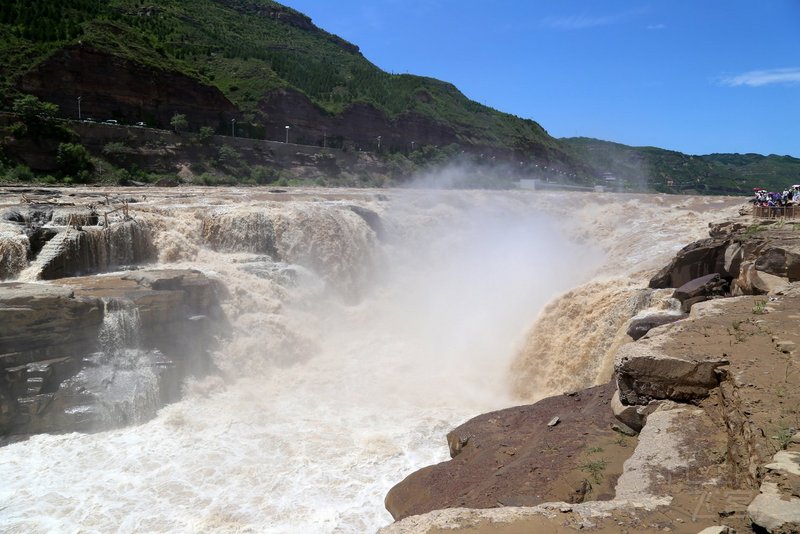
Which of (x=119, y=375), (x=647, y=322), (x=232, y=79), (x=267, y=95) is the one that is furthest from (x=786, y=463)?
(x=232, y=79)

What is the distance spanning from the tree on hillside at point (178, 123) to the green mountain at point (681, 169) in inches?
1794

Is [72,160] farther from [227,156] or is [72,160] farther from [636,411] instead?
[636,411]

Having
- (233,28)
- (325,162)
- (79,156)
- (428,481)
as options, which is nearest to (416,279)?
(428,481)

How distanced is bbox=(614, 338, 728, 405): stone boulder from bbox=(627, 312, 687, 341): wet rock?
2822 millimetres

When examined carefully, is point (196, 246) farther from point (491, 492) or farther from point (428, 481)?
point (491, 492)

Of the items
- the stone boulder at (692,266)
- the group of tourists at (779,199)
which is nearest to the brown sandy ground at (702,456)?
the stone boulder at (692,266)

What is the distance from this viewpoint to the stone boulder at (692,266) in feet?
34.3

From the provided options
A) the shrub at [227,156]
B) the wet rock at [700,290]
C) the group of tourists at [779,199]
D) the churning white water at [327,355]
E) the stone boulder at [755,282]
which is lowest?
the churning white water at [327,355]

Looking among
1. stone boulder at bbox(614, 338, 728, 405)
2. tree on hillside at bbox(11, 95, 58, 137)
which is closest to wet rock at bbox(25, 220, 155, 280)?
stone boulder at bbox(614, 338, 728, 405)

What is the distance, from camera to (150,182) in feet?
95.9

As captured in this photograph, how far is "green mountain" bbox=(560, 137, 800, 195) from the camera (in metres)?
65.4

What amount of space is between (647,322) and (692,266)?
272 centimetres

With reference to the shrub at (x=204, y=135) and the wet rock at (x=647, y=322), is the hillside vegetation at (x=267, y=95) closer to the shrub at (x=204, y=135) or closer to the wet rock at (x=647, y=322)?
the shrub at (x=204, y=135)

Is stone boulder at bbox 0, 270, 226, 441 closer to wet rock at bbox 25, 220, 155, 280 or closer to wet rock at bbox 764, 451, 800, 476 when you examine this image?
wet rock at bbox 25, 220, 155, 280
